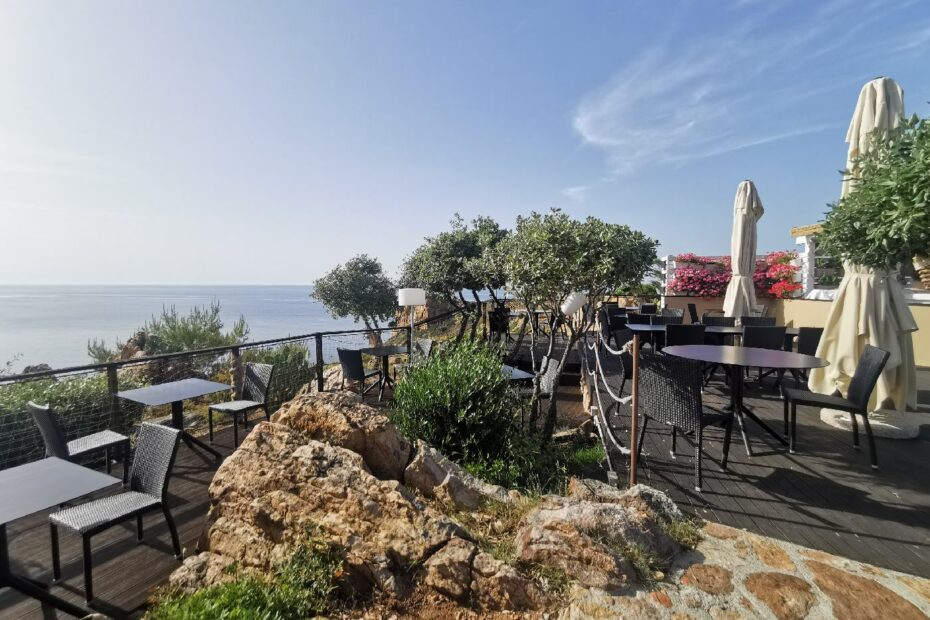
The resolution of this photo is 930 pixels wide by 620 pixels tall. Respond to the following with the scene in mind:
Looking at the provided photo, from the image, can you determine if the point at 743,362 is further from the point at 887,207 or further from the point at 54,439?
the point at 54,439

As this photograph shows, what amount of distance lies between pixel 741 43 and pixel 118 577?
11920 millimetres

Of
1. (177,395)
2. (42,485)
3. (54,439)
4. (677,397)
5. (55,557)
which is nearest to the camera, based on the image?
(42,485)

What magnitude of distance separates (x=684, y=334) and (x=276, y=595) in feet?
17.9

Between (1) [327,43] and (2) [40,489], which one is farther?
(1) [327,43]

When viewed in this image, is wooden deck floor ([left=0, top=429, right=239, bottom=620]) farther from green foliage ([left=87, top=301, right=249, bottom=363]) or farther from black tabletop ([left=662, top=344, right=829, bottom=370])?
green foliage ([left=87, top=301, right=249, bottom=363])

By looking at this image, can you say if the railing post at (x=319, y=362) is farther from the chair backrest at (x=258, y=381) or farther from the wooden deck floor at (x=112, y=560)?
the wooden deck floor at (x=112, y=560)

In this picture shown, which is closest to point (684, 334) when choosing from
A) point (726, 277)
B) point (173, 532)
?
point (173, 532)

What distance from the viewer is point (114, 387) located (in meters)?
4.39

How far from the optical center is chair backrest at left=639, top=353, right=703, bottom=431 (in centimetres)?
304

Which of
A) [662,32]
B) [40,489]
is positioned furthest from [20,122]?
[662,32]

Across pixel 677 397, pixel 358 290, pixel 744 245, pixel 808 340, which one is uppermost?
pixel 744 245

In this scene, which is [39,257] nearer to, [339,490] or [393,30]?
[393,30]

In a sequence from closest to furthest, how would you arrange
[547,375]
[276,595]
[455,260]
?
[276,595], [547,375], [455,260]

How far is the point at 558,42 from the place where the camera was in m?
8.53
